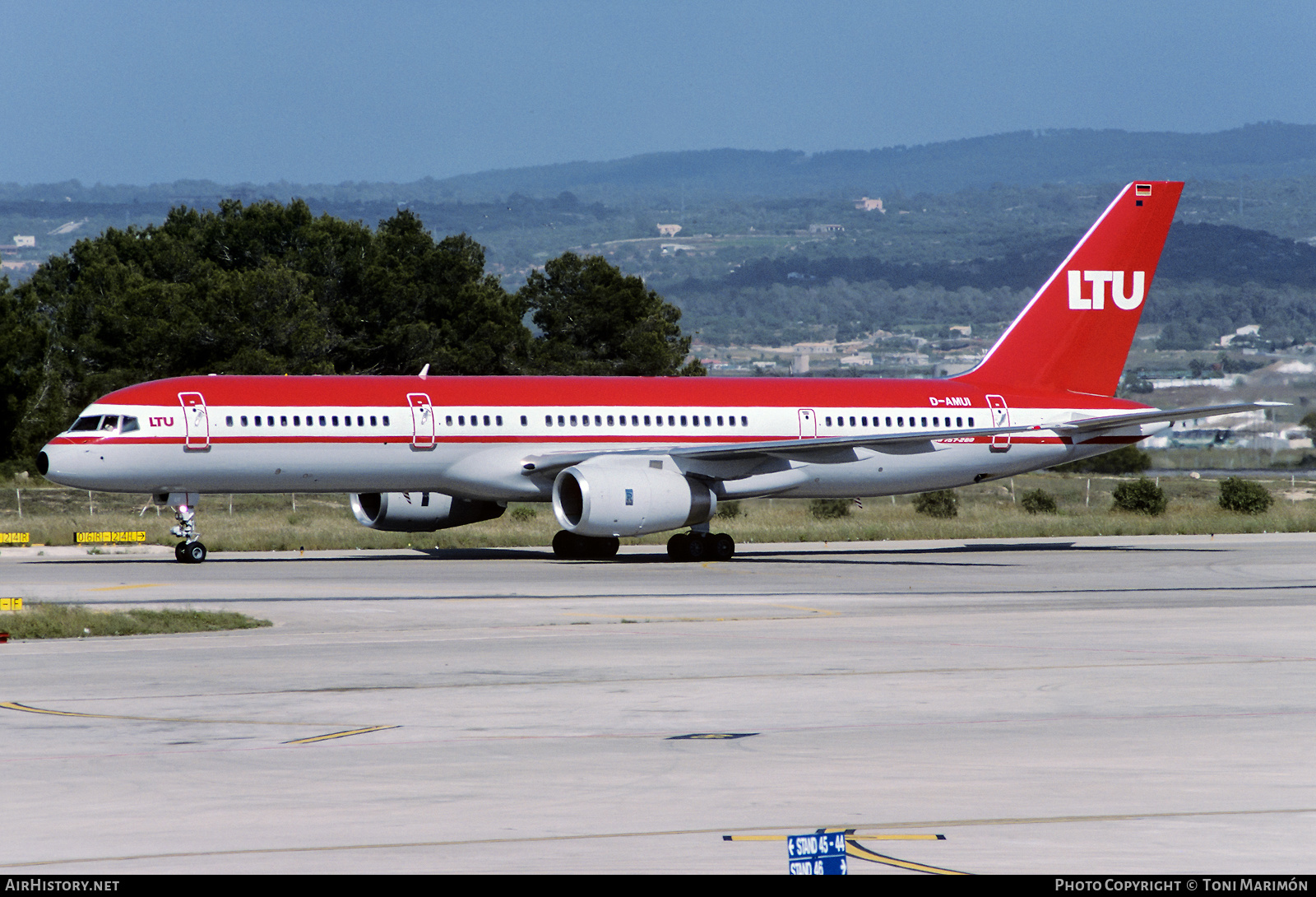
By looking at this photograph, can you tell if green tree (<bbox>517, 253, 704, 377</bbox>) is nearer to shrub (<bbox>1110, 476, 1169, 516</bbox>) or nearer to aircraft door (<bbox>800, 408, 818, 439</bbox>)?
shrub (<bbox>1110, 476, 1169, 516</bbox>)

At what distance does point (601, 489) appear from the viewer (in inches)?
1367

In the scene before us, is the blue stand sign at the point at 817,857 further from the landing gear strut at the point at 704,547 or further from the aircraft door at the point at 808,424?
the aircraft door at the point at 808,424

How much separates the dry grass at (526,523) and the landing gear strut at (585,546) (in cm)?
411

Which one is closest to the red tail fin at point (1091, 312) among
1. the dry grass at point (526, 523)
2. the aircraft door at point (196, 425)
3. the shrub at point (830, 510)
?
the dry grass at point (526, 523)

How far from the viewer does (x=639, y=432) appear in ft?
125

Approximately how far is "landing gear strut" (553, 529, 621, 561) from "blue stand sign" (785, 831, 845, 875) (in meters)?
30.3

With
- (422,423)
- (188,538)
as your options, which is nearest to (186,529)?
(188,538)

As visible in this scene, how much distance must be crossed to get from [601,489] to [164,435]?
8746mm

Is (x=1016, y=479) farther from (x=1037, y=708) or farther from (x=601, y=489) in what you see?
(x=1037, y=708)

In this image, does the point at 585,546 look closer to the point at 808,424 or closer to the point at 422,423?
the point at 422,423

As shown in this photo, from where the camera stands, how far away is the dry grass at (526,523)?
42812 millimetres

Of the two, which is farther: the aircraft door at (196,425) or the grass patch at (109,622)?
the aircraft door at (196,425)

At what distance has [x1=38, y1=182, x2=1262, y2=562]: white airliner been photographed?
35000 millimetres

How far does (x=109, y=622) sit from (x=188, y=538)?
13762 mm
